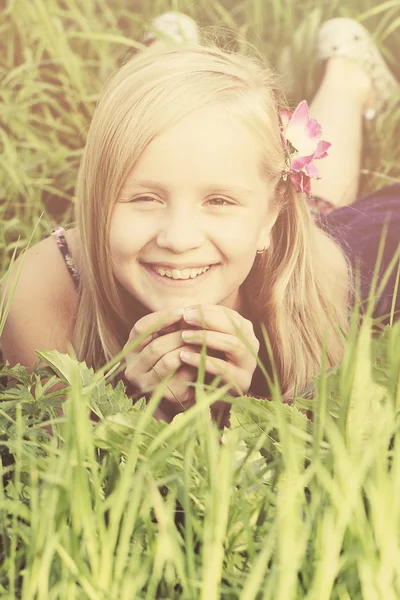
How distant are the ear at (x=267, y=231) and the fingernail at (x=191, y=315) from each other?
140mm

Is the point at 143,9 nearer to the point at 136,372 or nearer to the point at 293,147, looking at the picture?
the point at 293,147

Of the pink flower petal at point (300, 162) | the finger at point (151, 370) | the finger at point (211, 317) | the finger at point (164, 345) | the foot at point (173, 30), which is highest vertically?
the foot at point (173, 30)

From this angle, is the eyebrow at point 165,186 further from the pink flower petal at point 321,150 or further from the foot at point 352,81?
the foot at point 352,81

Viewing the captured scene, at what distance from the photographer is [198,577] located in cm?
73

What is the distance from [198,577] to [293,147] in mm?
604

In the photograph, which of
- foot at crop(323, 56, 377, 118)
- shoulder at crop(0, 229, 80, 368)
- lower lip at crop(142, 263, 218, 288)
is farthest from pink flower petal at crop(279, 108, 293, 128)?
foot at crop(323, 56, 377, 118)

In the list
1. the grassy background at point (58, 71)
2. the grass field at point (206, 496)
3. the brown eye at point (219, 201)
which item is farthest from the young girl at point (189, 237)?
the grassy background at point (58, 71)

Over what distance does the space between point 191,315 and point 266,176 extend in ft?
0.67

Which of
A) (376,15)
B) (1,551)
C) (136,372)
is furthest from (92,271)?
(376,15)

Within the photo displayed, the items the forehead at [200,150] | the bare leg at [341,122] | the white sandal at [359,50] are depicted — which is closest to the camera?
the forehead at [200,150]

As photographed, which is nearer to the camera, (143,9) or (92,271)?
(92,271)

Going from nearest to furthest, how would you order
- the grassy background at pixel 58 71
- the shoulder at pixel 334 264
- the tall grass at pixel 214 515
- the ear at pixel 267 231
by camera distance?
the tall grass at pixel 214 515, the ear at pixel 267 231, the shoulder at pixel 334 264, the grassy background at pixel 58 71

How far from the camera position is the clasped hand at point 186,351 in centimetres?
102

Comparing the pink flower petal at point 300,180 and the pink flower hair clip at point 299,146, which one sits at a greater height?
the pink flower hair clip at point 299,146
